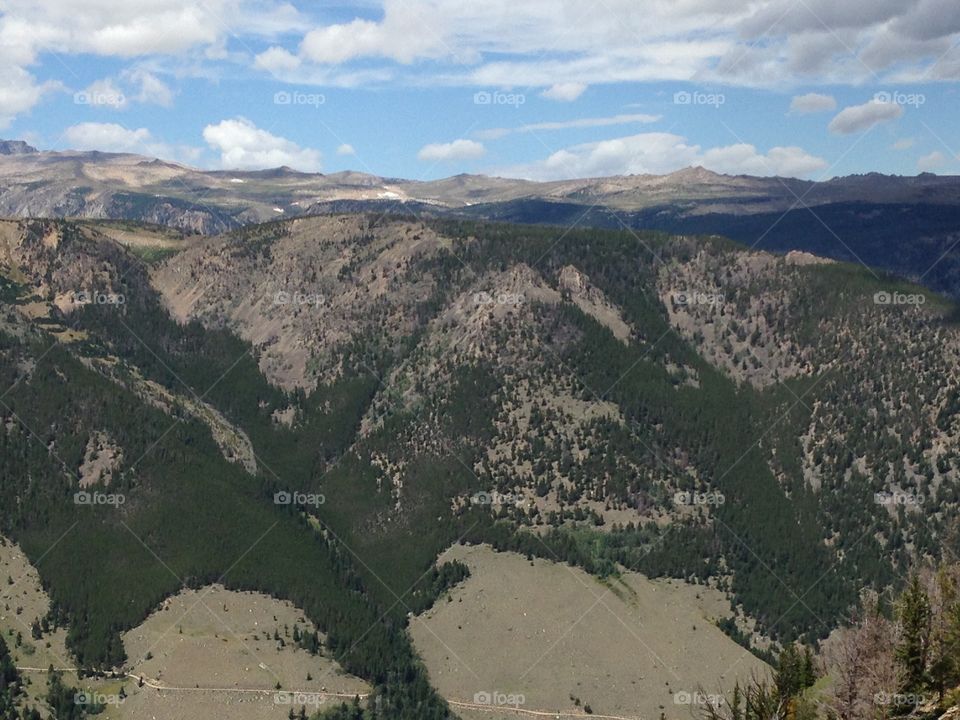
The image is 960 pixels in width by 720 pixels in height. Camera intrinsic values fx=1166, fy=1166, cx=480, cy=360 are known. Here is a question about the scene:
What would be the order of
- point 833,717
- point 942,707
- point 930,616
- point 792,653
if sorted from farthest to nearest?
point 792,653 < point 930,616 < point 833,717 < point 942,707

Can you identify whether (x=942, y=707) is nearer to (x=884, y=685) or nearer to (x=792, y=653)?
(x=884, y=685)

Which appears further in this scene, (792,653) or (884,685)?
(792,653)

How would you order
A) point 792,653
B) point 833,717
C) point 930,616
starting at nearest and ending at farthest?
point 833,717, point 930,616, point 792,653

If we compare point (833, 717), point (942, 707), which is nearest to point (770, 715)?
point (833, 717)

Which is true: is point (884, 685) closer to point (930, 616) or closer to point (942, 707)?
point (942, 707)

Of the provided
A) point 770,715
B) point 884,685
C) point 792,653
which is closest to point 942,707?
point 884,685

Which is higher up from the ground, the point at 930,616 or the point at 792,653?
the point at 930,616

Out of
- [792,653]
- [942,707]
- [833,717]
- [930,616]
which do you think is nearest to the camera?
[942,707]

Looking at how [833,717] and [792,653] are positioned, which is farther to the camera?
[792,653]

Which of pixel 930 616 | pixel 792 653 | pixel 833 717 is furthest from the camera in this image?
pixel 792 653
